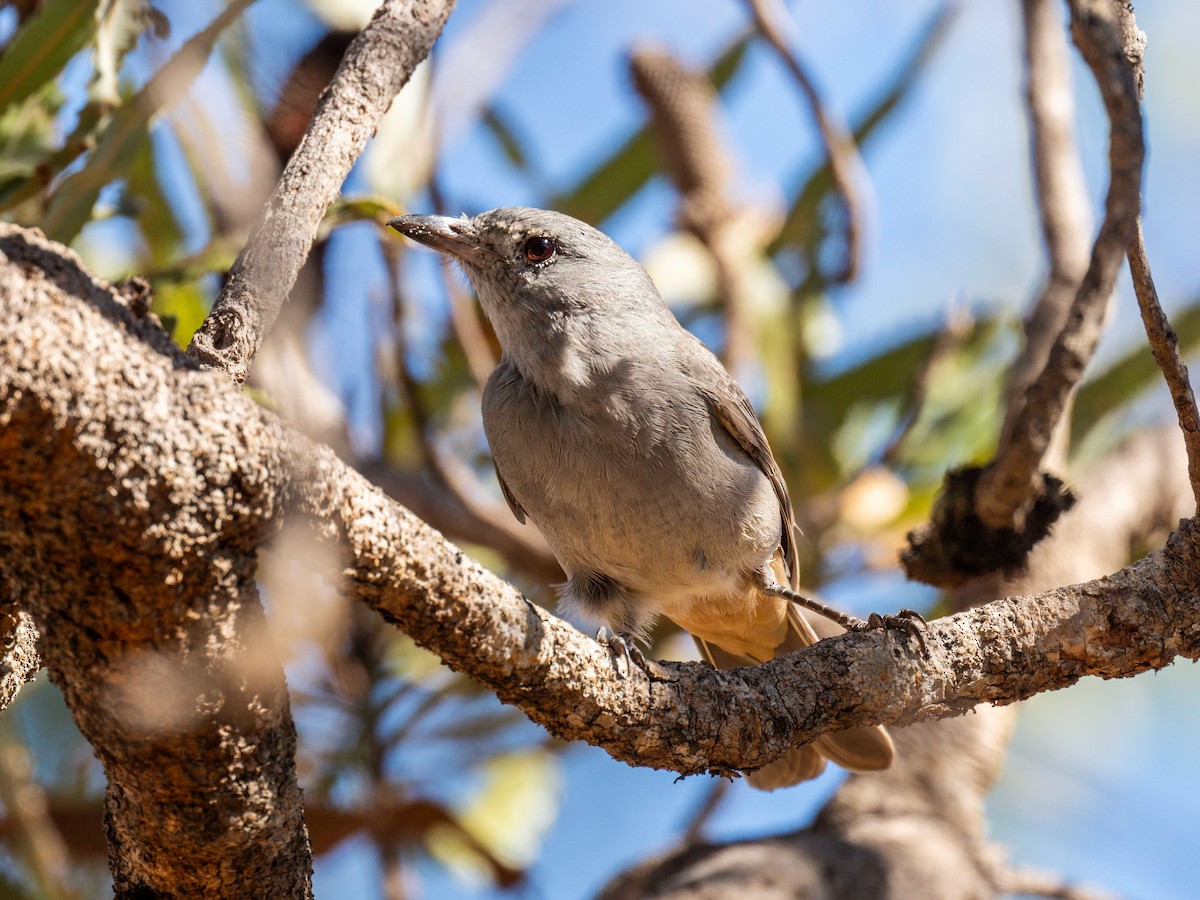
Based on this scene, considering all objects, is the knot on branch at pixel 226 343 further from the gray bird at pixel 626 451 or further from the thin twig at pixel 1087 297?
the thin twig at pixel 1087 297

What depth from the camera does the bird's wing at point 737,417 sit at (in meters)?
4.19

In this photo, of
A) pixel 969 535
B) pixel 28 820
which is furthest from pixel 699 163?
pixel 28 820

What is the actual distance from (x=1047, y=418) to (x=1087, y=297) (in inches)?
19.4

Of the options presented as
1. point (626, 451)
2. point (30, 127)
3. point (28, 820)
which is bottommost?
point (28, 820)

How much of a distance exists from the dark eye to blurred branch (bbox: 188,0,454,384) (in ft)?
4.45

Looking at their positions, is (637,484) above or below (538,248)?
below

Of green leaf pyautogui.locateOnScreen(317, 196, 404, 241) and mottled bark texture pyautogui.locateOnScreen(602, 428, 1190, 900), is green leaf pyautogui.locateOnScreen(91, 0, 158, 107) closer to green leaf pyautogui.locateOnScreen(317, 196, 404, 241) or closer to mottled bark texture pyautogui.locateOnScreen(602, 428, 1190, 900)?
green leaf pyautogui.locateOnScreen(317, 196, 404, 241)

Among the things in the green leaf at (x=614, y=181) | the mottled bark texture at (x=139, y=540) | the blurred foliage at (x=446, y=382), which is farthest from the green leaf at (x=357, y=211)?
the green leaf at (x=614, y=181)

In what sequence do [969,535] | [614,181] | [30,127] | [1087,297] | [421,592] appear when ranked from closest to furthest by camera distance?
[421,592], [1087,297], [30,127], [969,535], [614,181]

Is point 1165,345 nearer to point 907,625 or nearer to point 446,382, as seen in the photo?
point 907,625

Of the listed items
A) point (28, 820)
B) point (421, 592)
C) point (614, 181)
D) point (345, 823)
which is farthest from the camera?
point (614, 181)

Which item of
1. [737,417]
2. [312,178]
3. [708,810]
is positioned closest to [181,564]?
[312,178]

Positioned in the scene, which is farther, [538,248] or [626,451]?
[538,248]

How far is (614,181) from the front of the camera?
7492 mm
